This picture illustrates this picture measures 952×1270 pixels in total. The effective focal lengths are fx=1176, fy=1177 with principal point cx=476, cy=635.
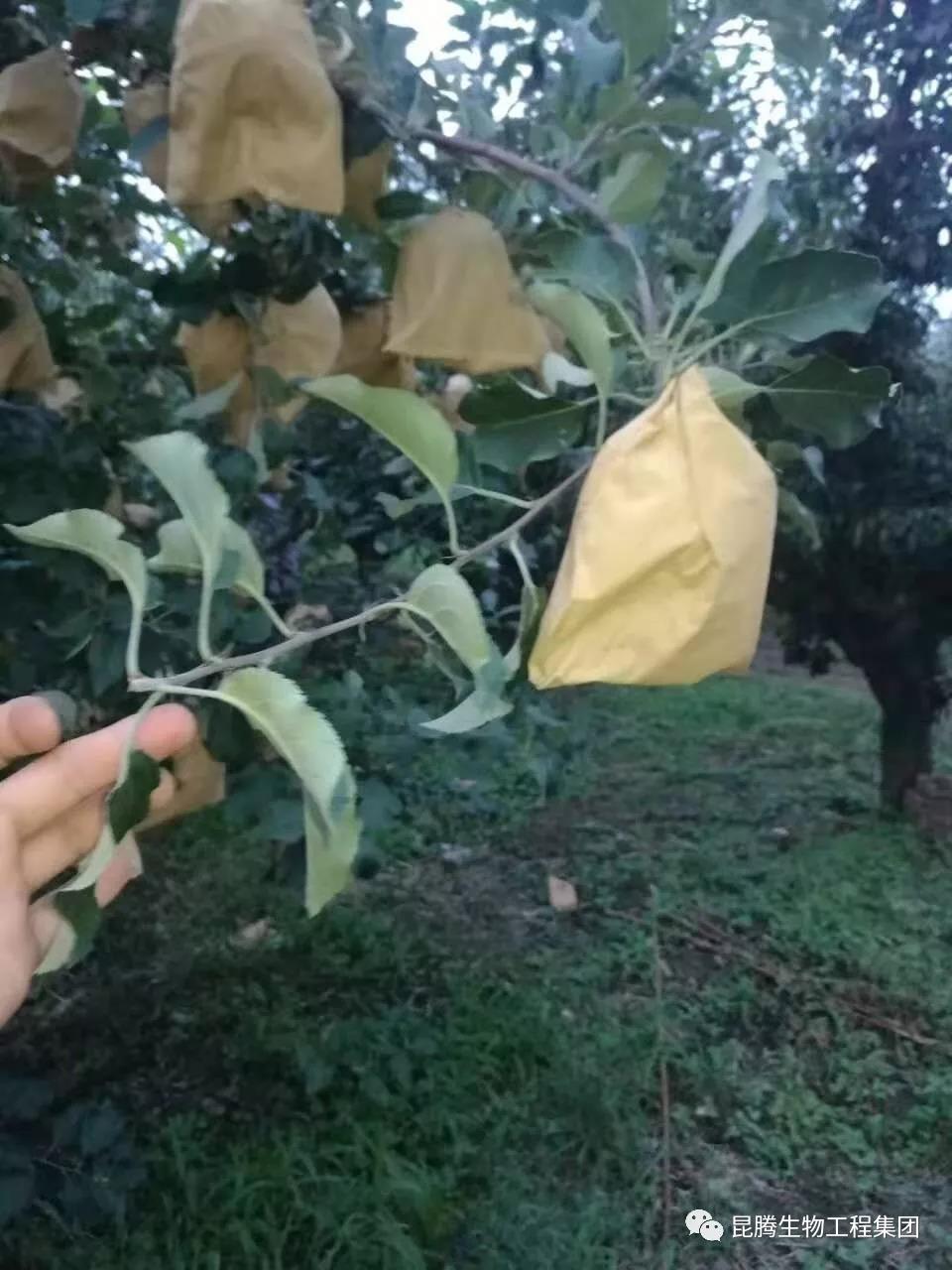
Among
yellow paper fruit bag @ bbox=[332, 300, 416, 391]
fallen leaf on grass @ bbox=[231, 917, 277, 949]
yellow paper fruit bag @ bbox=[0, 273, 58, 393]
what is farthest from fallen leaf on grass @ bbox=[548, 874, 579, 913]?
yellow paper fruit bag @ bbox=[0, 273, 58, 393]

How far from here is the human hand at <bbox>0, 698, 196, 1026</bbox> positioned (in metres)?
0.52

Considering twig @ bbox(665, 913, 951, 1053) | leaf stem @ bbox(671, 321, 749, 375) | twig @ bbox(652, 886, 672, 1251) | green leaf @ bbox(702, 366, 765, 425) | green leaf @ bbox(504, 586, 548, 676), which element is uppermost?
leaf stem @ bbox(671, 321, 749, 375)

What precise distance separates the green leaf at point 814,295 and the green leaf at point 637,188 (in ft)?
0.53

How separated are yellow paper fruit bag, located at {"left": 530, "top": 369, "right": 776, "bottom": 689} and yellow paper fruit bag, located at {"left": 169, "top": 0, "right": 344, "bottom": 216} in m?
0.41

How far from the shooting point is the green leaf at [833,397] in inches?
21.6

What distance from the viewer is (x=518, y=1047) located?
71.0 inches

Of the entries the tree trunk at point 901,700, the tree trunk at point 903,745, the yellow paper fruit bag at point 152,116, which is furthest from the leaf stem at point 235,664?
the tree trunk at point 903,745

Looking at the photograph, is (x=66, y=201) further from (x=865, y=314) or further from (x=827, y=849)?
(x=827, y=849)

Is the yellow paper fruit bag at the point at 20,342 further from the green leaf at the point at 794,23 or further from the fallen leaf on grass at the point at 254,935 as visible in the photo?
the fallen leaf on grass at the point at 254,935

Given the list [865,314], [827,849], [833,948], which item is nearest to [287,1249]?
[833,948]

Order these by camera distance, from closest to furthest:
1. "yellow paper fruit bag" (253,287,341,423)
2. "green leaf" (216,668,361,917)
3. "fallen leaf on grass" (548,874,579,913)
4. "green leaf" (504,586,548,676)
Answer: "green leaf" (216,668,361,917)
"green leaf" (504,586,548,676)
"yellow paper fruit bag" (253,287,341,423)
"fallen leaf on grass" (548,874,579,913)

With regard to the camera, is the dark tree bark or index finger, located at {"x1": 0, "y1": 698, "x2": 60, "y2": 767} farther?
the dark tree bark

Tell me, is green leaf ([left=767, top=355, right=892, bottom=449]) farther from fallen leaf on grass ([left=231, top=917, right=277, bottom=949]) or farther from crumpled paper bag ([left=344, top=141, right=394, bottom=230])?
fallen leaf on grass ([left=231, top=917, right=277, bottom=949])

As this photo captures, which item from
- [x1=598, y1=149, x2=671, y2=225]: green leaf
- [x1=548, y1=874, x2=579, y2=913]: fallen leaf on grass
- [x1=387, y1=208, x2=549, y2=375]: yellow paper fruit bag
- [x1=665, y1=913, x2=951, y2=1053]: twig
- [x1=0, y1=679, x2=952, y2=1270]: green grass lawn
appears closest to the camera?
[x1=598, y1=149, x2=671, y2=225]: green leaf
